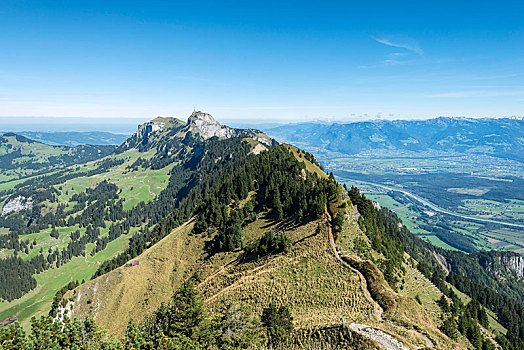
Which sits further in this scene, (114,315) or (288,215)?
(288,215)

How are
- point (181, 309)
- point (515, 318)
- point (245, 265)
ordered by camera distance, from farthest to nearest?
point (515, 318)
point (245, 265)
point (181, 309)

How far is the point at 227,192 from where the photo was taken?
4803 inches

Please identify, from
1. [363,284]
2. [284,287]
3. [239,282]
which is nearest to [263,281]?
[284,287]

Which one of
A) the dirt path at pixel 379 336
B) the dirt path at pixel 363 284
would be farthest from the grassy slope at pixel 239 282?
the dirt path at pixel 379 336

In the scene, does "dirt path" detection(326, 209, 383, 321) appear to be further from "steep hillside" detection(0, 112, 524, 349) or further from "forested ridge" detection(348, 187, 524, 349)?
"forested ridge" detection(348, 187, 524, 349)

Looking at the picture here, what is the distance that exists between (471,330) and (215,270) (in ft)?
228

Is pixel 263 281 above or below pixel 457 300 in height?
above

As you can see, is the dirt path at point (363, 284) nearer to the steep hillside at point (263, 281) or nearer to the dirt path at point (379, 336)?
the steep hillside at point (263, 281)

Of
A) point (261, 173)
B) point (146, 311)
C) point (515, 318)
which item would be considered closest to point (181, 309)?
point (146, 311)

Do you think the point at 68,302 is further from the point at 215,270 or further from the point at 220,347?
the point at 220,347

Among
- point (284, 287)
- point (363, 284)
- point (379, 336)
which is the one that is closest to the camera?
point (379, 336)

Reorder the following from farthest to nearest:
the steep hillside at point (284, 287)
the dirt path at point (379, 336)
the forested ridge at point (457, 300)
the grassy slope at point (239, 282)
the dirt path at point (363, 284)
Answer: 1. the forested ridge at point (457, 300)
2. the grassy slope at point (239, 282)
3. the dirt path at point (363, 284)
4. the steep hillside at point (284, 287)
5. the dirt path at point (379, 336)

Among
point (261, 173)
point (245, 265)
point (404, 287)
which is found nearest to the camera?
point (404, 287)

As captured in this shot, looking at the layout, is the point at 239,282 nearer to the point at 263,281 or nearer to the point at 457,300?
the point at 263,281
